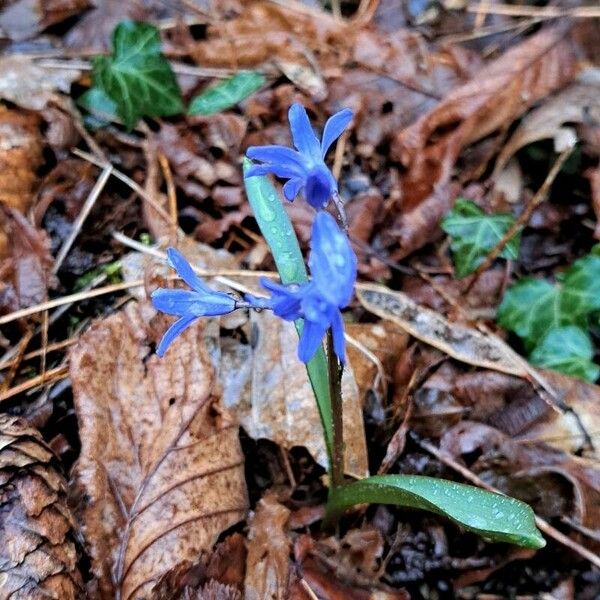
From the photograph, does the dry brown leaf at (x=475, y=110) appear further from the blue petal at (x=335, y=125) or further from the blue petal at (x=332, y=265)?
the blue petal at (x=332, y=265)

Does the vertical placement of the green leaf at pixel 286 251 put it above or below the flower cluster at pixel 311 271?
below

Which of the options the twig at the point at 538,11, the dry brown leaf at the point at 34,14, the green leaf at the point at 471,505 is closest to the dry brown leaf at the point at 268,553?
the green leaf at the point at 471,505

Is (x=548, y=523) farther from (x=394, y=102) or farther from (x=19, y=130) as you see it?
(x=19, y=130)

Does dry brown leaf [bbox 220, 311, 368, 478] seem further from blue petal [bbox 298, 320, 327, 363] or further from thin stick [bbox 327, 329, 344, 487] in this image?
blue petal [bbox 298, 320, 327, 363]

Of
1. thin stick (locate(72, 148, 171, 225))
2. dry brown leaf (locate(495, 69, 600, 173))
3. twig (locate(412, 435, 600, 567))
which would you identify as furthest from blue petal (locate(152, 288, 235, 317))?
dry brown leaf (locate(495, 69, 600, 173))

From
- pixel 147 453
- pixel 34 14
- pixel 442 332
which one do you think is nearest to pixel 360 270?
pixel 442 332

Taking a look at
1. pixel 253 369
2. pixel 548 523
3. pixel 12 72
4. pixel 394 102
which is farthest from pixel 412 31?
pixel 548 523
